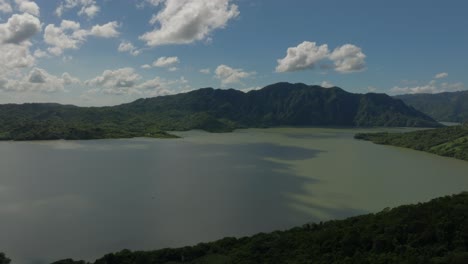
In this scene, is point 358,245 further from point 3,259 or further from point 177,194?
point 177,194

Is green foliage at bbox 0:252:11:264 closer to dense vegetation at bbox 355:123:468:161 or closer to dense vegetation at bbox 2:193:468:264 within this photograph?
dense vegetation at bbox 2:193:468:264

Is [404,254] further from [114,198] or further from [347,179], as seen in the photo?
[347,179]

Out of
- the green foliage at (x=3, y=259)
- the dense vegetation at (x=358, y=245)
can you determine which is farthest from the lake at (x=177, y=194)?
the dense vegetation at (x=358, y=245)

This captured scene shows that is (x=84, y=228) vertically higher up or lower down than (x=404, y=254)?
lower down

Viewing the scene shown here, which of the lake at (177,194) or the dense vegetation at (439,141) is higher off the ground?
the dense vegetation at (439,141)

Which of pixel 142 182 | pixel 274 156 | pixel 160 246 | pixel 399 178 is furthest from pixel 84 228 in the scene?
pixel 274 156

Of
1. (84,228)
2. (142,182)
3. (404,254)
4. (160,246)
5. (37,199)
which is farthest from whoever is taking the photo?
(142,182)

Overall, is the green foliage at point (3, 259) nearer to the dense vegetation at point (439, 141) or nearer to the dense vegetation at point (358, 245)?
the dense vegetation at point (358, 245)

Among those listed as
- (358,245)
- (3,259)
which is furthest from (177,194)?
(358,245)
